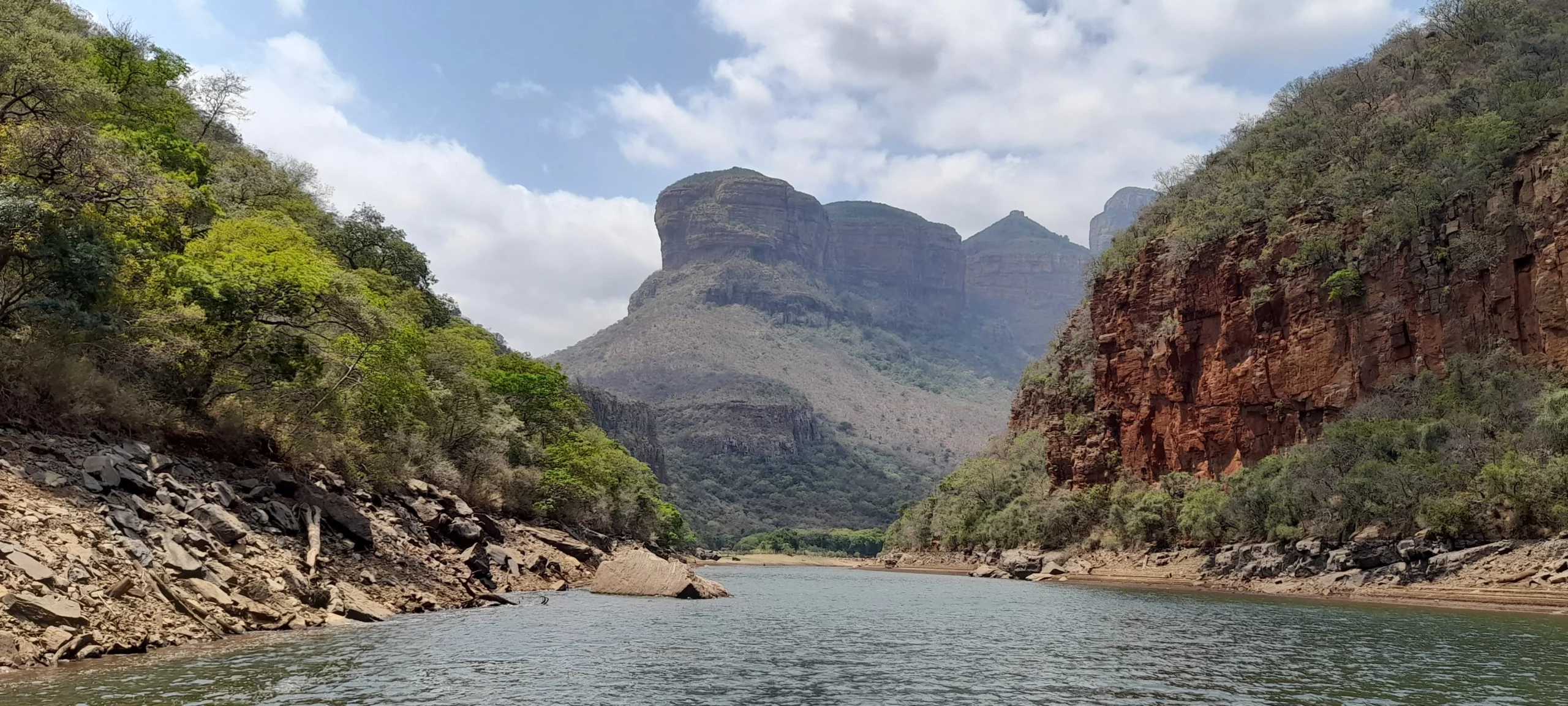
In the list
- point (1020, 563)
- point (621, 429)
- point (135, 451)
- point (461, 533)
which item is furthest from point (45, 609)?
point (621, 429)

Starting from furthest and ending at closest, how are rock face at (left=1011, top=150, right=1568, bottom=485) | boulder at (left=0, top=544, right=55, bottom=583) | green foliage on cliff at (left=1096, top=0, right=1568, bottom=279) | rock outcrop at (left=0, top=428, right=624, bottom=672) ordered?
green foliage on cliff at (left=1096, top=0, right=1568, bottom=279) < rock face at (left=1011, top=150, right=1568, bottom=485) < rock outcrop at (left=0, top=428, right=624, bottom=672) < boulder at (left=0, top=544, right=55, bottom=583)

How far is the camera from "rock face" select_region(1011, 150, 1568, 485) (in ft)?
164

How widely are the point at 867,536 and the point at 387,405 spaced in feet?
469

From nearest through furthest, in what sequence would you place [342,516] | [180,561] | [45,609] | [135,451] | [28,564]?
[45,609]
[28,564]
[180,561]
[135,451]
[342,516]

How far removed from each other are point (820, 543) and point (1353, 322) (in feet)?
412

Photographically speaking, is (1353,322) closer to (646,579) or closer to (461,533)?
(646,579)

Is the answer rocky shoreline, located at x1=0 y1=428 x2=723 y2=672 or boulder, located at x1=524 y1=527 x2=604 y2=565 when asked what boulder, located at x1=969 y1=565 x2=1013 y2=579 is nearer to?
boulder, located at x1=524 y1=527 x2=604 y2=565

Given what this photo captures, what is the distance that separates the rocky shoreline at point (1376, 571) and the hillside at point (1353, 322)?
42.9 inches

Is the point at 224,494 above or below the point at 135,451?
below

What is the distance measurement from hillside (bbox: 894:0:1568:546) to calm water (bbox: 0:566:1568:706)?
15.7 m

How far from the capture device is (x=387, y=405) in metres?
39.1

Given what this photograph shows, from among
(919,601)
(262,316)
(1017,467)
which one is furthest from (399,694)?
(1017,467)

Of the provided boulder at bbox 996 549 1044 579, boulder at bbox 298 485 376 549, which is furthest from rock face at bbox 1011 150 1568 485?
boulder at bbox 298 485 376 549

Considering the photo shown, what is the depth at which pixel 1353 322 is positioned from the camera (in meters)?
59.4
